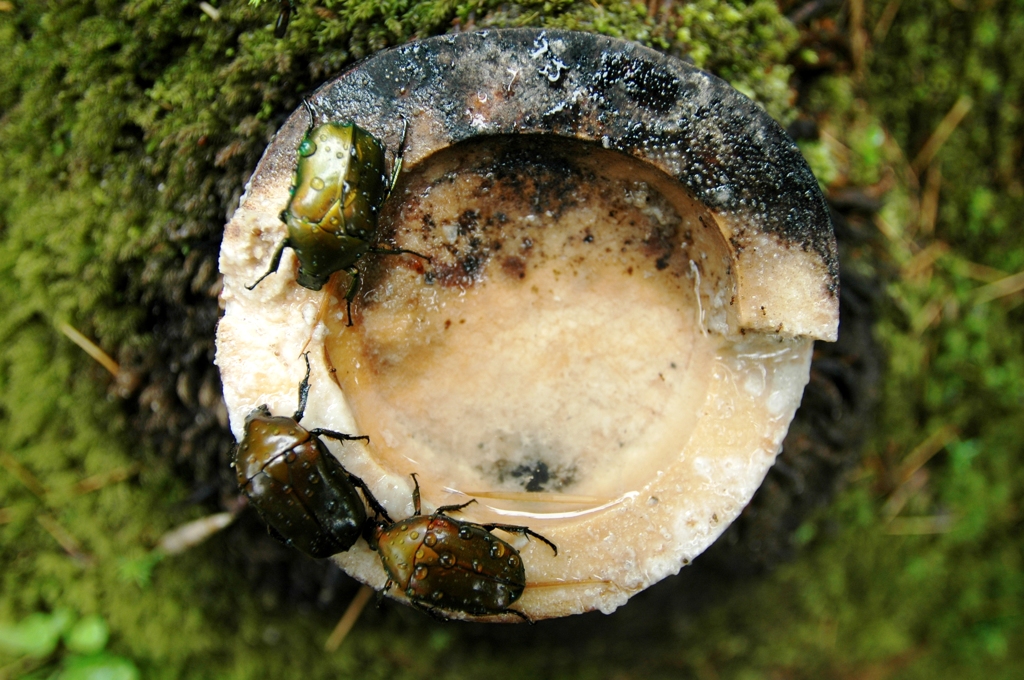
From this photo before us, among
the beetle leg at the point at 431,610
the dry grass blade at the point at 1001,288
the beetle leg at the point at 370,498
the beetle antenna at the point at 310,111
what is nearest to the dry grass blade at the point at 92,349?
the beetle leg at the point at 370,498

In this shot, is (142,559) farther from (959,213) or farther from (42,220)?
(959,213)

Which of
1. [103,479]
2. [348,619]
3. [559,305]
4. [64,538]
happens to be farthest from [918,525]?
[64,538]

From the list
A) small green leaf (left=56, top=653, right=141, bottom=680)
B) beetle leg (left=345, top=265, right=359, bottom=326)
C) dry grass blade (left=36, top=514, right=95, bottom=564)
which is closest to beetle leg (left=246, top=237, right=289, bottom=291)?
beetle leg (left=345, top=265, right=359, bottom=326)

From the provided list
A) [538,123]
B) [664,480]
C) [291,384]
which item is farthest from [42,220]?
[664,480]

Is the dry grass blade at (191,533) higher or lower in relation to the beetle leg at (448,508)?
lower

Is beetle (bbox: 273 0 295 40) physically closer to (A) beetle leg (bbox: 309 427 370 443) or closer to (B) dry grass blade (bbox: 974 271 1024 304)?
(A) beetle leg (bbox: 309 427 370 443)

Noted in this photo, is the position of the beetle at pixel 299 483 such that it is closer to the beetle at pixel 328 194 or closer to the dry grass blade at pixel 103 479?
the beetle at pixel 328 194
